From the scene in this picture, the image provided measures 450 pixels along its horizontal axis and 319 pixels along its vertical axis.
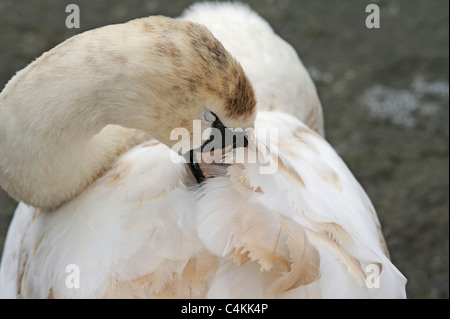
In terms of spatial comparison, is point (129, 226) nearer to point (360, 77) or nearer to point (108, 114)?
point (108, 114)

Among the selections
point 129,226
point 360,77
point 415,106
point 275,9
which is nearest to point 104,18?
point 275,9

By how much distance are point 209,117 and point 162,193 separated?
210 millimetres

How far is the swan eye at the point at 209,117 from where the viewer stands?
4.88 feet

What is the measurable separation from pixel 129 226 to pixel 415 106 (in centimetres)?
213

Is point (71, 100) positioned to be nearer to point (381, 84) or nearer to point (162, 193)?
point (162, 193)

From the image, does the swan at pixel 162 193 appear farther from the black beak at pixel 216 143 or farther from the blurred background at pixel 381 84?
the blurred background at pixel 381 84

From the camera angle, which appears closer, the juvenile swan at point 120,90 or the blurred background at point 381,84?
the juvenile swan at point 120,90

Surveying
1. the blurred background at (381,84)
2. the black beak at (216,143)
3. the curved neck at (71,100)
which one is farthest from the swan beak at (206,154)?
the blurred background at (381,84)

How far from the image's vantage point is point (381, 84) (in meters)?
3.31

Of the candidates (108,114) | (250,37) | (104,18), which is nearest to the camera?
(108,114)

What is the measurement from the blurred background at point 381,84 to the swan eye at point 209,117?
4.76 feet

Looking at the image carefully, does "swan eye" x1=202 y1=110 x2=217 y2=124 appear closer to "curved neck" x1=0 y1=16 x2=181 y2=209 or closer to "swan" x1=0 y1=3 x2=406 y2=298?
"swan" x1=0 y1=3 x2=406 y2=298

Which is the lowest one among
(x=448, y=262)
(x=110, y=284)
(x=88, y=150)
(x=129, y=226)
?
(x=448, y=262)

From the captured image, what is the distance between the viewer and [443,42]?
341cm
